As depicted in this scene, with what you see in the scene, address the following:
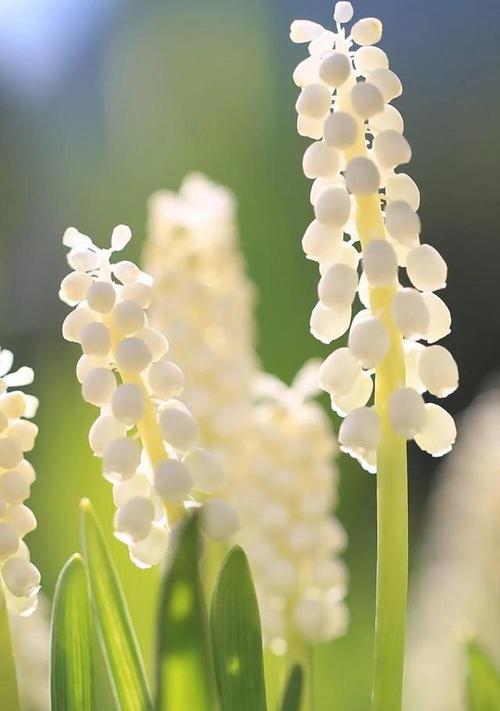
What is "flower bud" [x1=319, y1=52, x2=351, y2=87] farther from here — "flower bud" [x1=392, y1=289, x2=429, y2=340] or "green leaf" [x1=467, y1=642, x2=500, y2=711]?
"green leaf" [x1=467, y1=642, x2=500, y2=711]

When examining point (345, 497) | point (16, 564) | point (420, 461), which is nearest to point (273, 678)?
point (16, 564)

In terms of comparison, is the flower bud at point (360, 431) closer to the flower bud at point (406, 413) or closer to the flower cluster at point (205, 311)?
the flower bud at point (406, 413)

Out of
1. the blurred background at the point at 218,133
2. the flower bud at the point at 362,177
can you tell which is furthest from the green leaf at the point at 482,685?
the blurred background at the point at 218,133

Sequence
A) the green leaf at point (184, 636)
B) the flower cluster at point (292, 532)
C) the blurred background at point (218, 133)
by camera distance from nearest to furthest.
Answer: the green leaf at point (184, 636) → the flower cluster at point (292, 532) → the blurred background at point (218, 133)

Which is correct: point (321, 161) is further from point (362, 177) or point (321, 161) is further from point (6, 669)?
point (6, 669)

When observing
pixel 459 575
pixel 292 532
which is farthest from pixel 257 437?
pixel 459 575

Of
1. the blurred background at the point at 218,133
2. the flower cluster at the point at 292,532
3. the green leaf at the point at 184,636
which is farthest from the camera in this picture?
the blurred background at the point at 218,133
